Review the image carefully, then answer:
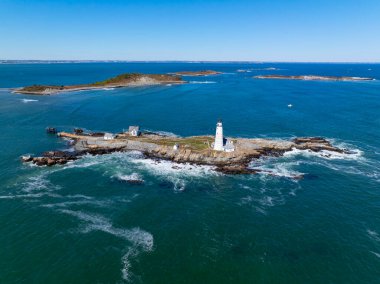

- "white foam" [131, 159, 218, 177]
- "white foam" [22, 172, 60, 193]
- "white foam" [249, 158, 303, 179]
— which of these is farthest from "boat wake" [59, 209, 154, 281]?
"white foam" [249, 158, 303, 179]

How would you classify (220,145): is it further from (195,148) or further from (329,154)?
(329,154)

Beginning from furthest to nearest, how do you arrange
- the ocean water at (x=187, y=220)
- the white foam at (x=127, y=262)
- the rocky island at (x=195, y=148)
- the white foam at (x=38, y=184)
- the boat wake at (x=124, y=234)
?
the rocky island at (x=195, y=148) < the white foam at (x=38, y=184) < the boat wake at (x=124, y=234) < the ocean water at (x=187, y=220) < the white foam at (x=127, y=262)

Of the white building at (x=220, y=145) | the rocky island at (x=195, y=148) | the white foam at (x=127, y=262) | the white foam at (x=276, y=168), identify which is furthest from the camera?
the white building at (x=220, y=145)

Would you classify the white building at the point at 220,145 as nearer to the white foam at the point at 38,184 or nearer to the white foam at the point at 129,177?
the white foam at the point at 129,177

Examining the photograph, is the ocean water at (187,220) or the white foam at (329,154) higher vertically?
the white foam at (329,154)

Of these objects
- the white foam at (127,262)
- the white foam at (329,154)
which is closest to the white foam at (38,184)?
the white foam at (127,262)

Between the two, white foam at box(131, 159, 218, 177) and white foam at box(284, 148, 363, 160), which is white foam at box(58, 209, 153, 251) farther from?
white foam at box(284, 148, 363, 160)

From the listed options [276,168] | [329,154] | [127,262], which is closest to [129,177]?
[127,262]
